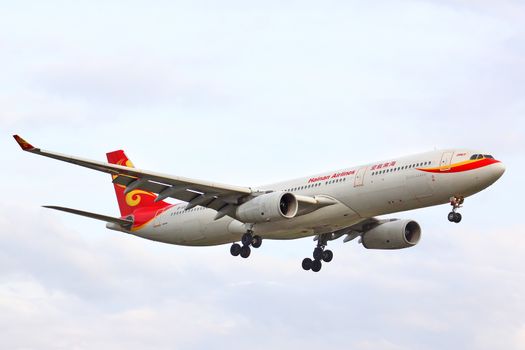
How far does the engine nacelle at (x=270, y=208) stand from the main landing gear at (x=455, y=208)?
718 centimetres

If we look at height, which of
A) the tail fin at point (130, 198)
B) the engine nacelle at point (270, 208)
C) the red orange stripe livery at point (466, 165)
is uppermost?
the tail fin at point (130, 198)

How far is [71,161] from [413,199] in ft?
50.7

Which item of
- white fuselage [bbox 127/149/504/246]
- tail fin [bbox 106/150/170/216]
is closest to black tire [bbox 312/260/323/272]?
white fuselage [bbox 127/149/504/246]

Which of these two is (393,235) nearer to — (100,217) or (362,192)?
(362,192)

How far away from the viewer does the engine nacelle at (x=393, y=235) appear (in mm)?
63969

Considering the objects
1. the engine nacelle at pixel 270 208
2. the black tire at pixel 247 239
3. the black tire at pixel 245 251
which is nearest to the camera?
the engine nacelle at pixel 270 208

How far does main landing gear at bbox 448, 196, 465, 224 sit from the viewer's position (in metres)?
55.6

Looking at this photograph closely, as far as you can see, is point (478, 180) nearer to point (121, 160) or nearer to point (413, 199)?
point (413, 199)

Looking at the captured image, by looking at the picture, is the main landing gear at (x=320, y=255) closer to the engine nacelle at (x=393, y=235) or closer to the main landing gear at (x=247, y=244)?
the engine nacelle at (x=393, y=235)

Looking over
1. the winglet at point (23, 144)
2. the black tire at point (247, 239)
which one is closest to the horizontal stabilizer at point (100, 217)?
the winglet at point (23, 144)

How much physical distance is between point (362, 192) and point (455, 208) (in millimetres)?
4333

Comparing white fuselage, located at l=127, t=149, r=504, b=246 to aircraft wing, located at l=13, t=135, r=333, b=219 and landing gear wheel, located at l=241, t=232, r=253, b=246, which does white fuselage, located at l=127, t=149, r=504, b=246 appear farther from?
aircraft wing, located at l=13, t=135, r=333, b=219

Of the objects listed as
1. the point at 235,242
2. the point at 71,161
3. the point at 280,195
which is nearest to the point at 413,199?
the point at 280,195

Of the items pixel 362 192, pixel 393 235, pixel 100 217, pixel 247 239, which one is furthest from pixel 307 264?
pixel 100 217
